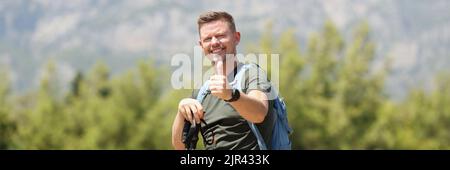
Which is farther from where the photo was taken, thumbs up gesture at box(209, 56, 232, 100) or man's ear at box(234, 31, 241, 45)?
man's ear at box(234, 31, 241, 45)

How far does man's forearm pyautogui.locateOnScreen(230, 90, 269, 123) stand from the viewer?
2.55 m

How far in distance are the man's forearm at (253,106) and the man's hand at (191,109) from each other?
188 millimetres

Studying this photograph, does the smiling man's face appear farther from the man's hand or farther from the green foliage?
the green foliage

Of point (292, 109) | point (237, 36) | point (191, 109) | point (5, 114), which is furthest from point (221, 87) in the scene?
point (5, 114)

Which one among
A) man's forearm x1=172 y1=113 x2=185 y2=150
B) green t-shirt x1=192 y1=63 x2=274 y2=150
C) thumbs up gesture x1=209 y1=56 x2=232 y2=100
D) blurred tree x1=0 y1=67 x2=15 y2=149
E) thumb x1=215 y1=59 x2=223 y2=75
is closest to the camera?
thumbs up gesture x1=209 y1=56 x2=232 y2=100

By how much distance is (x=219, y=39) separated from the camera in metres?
2.83

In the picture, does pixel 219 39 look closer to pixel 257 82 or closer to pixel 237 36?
pixel 237 36

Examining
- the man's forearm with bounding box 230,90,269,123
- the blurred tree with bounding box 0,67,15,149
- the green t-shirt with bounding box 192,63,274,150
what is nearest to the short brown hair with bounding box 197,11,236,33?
the green t-shirt with bounding box 192,63,274,150

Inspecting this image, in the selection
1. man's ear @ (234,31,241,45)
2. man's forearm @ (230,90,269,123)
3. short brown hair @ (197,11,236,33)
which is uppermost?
short brown hair @ (197,11,236,33)

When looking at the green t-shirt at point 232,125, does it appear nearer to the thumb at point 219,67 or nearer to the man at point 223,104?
the man at point 223,104

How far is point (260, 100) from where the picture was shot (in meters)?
2.62
